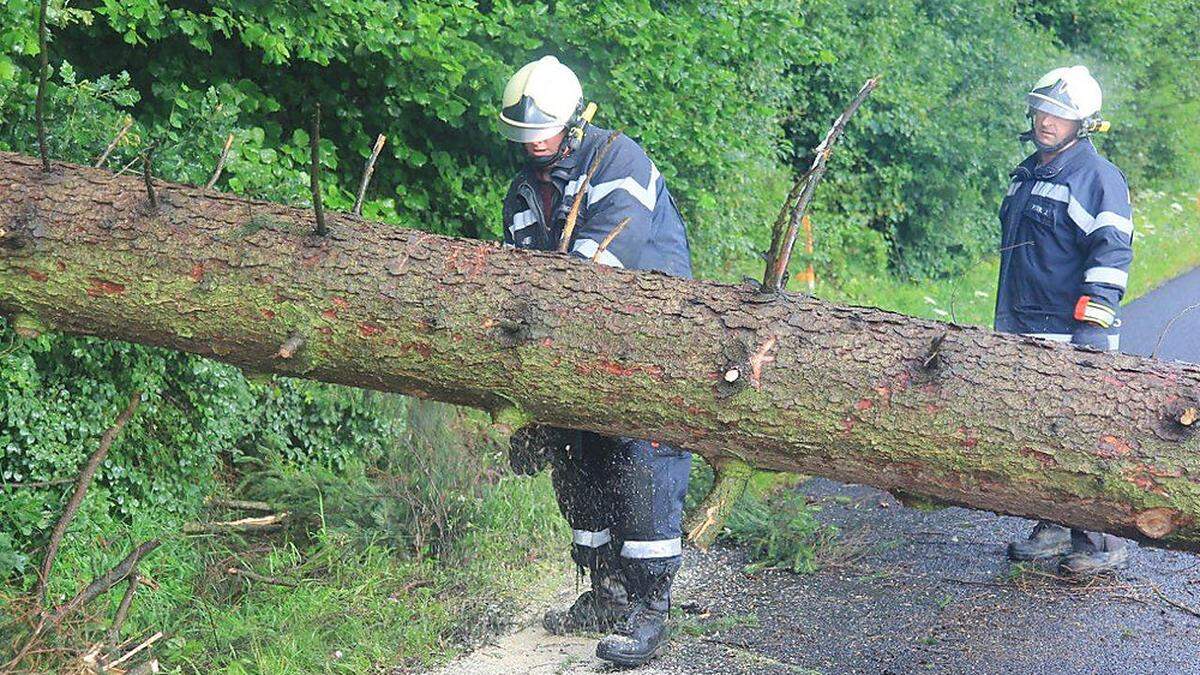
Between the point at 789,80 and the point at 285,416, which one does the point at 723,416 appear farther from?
the point at 789,80

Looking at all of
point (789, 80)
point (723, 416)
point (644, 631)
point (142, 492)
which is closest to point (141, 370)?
point (142, 492)

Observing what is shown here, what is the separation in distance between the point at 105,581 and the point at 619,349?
1.64 metres

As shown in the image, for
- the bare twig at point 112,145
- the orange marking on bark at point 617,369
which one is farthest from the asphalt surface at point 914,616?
the bare twig at point 112,145

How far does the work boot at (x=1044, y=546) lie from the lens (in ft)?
17.4

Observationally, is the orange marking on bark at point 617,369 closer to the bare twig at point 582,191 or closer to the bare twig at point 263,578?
the bare twig at point 582,191

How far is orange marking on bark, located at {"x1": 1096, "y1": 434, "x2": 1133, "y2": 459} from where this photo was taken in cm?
290

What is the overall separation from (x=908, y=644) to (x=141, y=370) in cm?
292

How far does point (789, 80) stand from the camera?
9609 millimetres

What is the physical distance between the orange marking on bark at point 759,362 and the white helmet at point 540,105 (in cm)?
166

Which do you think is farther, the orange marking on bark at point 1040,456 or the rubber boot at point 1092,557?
the rubber boot at point 1092,557

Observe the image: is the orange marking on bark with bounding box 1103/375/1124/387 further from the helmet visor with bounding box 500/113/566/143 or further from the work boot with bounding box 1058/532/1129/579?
the work boot with bounding box 1058/532/1129/579

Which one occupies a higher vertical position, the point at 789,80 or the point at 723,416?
the point at 789,80

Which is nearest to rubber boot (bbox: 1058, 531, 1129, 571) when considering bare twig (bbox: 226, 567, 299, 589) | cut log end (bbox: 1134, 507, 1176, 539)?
cut log end (bbox: 1134, 507, 1176, 539)

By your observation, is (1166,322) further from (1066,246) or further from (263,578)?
(263,578)
